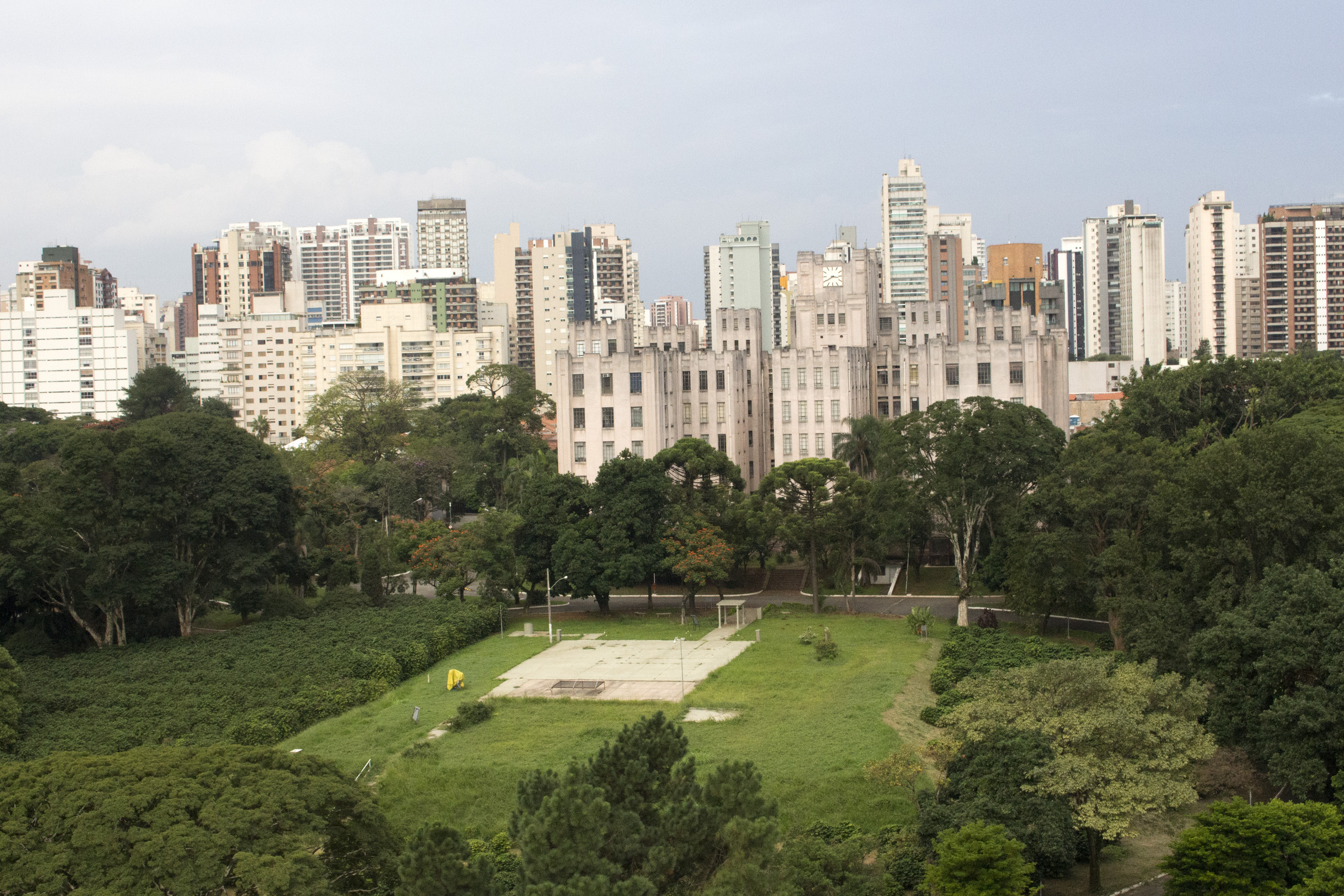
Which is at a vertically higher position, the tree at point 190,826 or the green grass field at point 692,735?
the tree at point 190,826

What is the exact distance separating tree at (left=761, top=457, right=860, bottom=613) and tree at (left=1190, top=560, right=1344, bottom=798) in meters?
20.1

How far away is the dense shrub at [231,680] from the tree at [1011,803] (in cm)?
1801

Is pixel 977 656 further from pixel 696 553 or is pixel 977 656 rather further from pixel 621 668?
pixel 696 553

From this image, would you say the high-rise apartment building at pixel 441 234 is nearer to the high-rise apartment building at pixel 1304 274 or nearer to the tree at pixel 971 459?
the high-rise apartment building at pixel 1304 274

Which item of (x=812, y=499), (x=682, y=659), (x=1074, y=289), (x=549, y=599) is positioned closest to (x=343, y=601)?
(x=549, y=599)

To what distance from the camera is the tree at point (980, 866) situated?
20016 millimetres

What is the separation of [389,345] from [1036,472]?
8487cm

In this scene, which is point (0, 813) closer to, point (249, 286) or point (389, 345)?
point (389, 345)

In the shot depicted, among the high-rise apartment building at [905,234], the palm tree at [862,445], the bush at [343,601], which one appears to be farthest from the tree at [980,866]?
the high-rise apartment building at [905,234]

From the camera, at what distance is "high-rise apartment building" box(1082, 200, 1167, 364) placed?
141 meters

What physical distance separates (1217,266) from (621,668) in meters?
119

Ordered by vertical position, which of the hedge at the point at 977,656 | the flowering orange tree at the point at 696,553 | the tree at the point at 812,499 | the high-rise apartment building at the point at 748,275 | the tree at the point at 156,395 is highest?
the high-rise apartment building at the point at 748,275

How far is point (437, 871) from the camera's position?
55.4 feet

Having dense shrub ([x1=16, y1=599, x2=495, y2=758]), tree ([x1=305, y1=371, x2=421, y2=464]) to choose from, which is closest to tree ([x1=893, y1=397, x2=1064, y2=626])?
dense shrub ([x1=16, y1=599, x2=495, y2=758])
